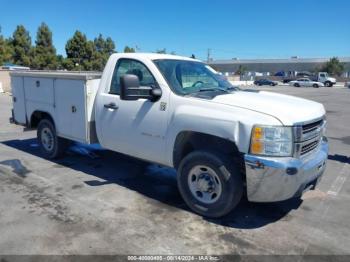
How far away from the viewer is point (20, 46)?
4022 cm

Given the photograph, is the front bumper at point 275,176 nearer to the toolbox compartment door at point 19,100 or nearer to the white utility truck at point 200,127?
the white utility truck at point 200,127

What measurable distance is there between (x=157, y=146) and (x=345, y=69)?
322 ft

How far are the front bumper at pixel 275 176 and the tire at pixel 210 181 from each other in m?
0.24

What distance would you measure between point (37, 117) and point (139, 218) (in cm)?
388

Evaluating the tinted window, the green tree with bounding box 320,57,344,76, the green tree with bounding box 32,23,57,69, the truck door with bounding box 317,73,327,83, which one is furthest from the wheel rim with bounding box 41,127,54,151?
the green tree with bounding box 320,57,344,76

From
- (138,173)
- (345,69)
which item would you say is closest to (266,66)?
(345,69)

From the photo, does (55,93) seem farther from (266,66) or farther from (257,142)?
(266,66)

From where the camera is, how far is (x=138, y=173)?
5801 millimetres

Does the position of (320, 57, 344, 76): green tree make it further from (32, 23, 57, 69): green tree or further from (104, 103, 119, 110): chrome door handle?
(104, 103, 119, 110): chrome door handle

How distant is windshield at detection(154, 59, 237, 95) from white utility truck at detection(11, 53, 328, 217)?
2 cm

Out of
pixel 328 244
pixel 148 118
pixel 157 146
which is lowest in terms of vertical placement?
pixel 328 244

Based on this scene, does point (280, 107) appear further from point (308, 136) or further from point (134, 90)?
point (134, 90)

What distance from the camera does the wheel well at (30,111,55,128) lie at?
6475 millimetres

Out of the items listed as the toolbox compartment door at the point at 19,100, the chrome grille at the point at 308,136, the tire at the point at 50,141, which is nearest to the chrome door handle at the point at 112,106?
the tire at the point at 50,141
